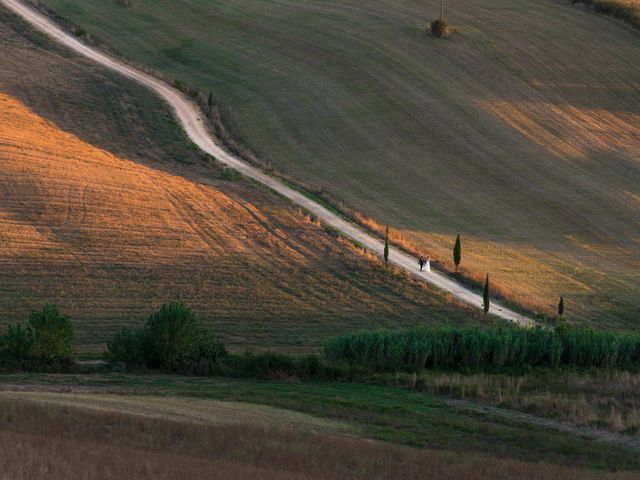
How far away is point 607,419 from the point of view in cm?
3191

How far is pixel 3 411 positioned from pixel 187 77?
240ft

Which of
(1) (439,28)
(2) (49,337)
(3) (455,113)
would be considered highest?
(1) (439,28)

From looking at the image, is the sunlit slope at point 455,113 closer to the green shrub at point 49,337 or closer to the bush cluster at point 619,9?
the bush cluster at point 619,9

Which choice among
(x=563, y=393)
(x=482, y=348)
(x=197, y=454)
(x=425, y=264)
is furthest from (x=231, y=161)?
(x=197, y=454)

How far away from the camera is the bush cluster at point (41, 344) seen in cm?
3734

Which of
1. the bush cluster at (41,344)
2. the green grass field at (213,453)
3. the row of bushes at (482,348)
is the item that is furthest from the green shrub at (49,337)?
Result: the row of bushes at (482,348)

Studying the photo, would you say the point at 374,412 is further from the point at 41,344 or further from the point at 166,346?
the point at 41,344

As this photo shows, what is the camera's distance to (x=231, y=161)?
247 feet

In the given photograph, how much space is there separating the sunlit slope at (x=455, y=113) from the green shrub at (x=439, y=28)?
4.44ft

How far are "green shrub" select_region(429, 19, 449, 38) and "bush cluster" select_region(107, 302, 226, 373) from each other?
67757 mm

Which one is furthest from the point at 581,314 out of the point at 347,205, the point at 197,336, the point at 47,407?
the point at 47,407

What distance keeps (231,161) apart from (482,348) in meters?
36.0

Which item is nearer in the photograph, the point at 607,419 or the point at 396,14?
the point at 607,419

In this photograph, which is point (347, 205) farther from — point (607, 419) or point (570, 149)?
point (607, 419)
